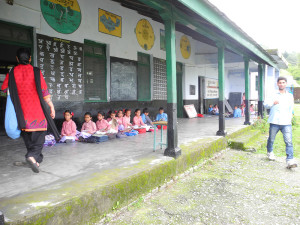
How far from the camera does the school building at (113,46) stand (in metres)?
4.39

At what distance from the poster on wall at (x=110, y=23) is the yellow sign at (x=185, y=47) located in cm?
410

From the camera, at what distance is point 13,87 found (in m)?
3.20

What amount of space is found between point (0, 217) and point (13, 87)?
1856 mm

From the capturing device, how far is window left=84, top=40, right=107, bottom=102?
23.2 feet

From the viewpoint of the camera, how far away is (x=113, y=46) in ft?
25.3

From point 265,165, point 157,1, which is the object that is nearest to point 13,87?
point 157,1

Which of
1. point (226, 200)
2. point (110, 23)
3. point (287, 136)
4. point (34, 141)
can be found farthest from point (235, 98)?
point (34, 141)

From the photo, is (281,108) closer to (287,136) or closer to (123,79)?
(287,136)

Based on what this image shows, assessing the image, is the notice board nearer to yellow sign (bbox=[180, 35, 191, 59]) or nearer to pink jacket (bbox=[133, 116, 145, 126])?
→ yellow sign (bbox=[180, 35, 191, 59])

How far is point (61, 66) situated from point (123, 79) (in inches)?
92.4

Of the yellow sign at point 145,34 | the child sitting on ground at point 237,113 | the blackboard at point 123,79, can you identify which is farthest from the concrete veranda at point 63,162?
the child sitting on ground at point 237,113

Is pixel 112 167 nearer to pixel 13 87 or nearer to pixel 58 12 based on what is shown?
pixel 13 87

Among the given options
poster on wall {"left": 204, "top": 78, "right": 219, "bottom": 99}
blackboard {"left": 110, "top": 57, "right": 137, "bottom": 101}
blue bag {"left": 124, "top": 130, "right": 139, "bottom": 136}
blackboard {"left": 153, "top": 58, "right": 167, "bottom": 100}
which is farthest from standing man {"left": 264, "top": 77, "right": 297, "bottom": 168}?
poster on wall {"left": 204, "top": 78, "right": 219, "bottom": 99}

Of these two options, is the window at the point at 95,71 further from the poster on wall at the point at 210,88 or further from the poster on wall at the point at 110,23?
the poster on wall at the point at 210,88
